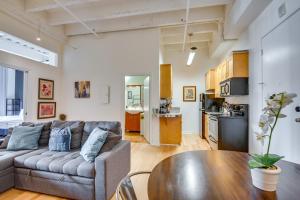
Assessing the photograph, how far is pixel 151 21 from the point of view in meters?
4.97

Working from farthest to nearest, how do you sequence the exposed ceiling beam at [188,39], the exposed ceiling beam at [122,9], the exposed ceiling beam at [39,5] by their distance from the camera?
the exposed ceiling beam at [188,39] → the exposed ceiling beam at [122,9] → the exposed ceiling beam at [39,5]

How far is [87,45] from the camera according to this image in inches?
225

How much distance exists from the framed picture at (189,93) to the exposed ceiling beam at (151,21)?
2.74 meters

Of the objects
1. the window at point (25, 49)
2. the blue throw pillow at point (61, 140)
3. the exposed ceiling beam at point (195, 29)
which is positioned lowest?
the blue throw pillow at point (61, 140)

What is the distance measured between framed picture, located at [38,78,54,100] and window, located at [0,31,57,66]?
2.14 ft

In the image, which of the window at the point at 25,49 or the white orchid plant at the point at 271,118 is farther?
the window at the point at 25,49

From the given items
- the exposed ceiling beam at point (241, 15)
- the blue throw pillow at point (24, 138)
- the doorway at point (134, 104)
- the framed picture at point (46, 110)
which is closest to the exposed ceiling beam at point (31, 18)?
the framed picture at point (46, 110)

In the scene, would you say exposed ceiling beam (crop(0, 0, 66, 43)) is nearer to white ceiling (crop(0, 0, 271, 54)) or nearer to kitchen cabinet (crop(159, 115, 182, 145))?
white ceiling (crop(0, 0, 271, 54))

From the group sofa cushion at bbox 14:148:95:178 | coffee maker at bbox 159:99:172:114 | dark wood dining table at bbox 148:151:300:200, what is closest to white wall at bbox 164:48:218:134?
coffee maker at bbox 159:99:172:114

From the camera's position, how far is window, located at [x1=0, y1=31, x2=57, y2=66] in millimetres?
4173

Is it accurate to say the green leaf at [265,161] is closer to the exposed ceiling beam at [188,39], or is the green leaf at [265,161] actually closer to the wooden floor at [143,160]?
the wooden floor at [143,160]

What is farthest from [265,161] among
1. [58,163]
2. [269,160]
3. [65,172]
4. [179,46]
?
[179,46]

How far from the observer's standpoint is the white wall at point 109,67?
5184 mm

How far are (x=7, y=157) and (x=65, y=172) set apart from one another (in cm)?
97
